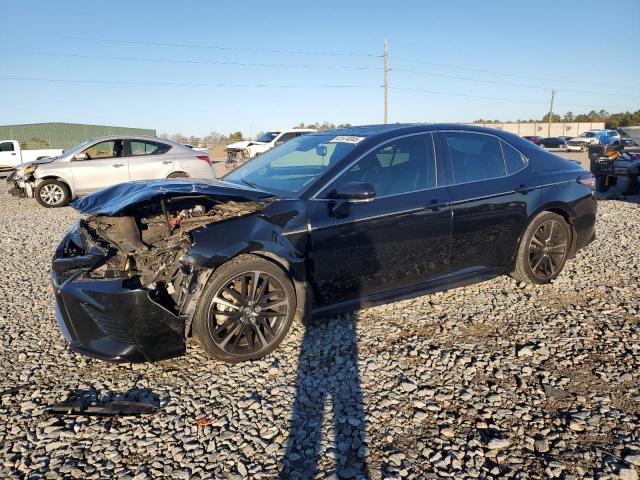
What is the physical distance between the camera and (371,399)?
283 centimetres

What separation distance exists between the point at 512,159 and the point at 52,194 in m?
10.5

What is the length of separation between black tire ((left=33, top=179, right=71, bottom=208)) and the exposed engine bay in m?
8.40

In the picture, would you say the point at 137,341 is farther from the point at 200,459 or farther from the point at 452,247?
the point at 452,247

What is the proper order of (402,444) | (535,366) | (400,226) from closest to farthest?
(402,444)
(535,366)
(400,226)

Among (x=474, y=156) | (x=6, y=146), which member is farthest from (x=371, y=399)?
(x=6, y=146)

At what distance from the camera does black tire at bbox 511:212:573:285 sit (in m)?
4.52

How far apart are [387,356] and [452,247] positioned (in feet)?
3.96

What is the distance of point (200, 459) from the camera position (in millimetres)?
2344

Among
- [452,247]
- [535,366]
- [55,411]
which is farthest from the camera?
[452,247]

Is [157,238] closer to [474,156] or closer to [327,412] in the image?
[327,412]

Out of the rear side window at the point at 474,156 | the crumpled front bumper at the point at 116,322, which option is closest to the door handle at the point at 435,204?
the rear side window at the point at 474,156

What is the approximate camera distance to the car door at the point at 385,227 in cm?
346

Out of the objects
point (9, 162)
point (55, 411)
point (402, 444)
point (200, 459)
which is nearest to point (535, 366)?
point (402, 444)

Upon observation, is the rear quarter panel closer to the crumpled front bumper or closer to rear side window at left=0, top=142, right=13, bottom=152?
the crumpled front bumper
